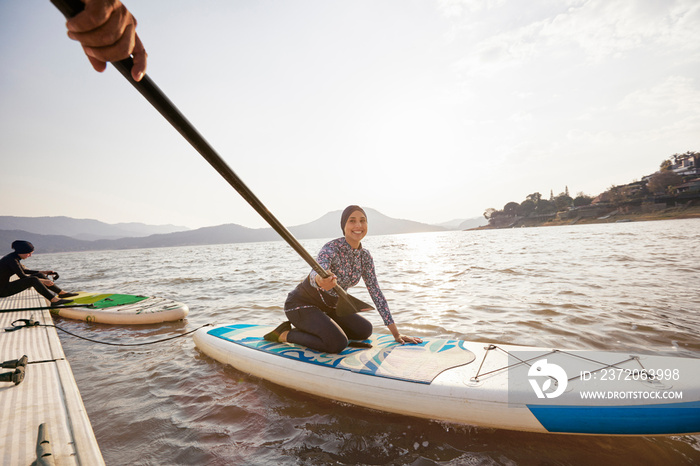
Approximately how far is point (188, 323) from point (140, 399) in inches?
139

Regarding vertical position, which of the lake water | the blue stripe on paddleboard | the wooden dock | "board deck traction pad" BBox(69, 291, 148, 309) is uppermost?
the wooden dock

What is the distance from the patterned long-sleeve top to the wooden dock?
2.43 meters

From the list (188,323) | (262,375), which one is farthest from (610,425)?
(188,323)

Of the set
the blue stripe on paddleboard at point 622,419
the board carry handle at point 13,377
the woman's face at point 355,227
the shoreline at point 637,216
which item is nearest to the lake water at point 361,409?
the blue stripe on paddleboard at point 622,419

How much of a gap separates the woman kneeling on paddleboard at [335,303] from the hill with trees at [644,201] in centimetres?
7918

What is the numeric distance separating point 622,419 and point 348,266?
117 inches

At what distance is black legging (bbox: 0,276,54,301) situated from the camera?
25.0ft

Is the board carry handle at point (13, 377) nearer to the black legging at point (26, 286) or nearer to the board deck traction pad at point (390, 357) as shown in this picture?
the board deck traction pad at point (390, 357)

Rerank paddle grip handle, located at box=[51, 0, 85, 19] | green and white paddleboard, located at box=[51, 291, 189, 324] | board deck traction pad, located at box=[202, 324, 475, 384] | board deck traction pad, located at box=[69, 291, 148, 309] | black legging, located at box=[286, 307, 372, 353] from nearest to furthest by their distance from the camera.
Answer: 1. paddle grip handle, located at box=[51, 0, 85, 19]
2. board deck traction pad, located at box=[202, 324, 475, 384]
3. black legging, located at box=[286, 307, 372, 353]
4. green and white paddleboard, located at box=[51, 291, 189, 324]
5. board deck traction pad, located at box=[69, 291, 148, 309]

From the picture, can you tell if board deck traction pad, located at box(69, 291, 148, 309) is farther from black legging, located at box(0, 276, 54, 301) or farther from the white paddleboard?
the white paddleboard

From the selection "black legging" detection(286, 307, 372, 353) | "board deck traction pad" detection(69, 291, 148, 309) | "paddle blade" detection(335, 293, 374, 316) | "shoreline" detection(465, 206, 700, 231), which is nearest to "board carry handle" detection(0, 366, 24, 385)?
"black legging" detection(286, 307, 372, 353)

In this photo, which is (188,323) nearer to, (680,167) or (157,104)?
(157,104)

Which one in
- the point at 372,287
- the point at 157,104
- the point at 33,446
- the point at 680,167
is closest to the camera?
the point at 157,104

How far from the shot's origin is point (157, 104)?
4.38 feet
